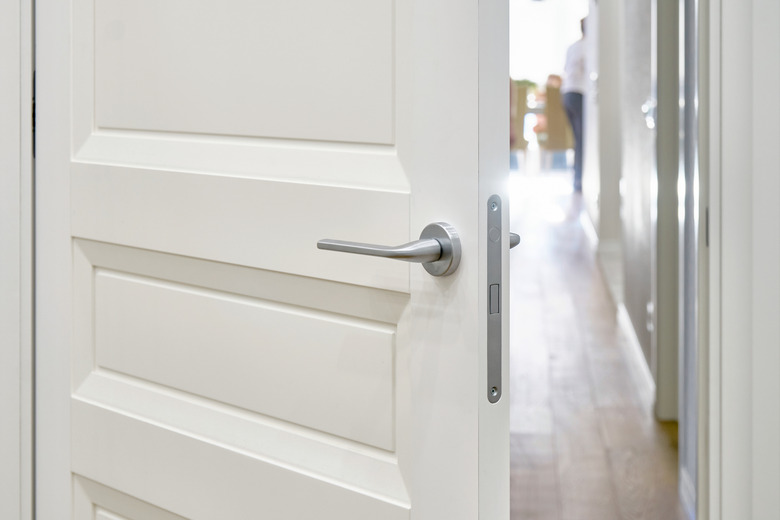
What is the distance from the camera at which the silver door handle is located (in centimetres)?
84

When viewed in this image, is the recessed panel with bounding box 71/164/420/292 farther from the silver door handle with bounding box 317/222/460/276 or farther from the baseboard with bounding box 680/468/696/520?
the baseboard with bounding box 680/468/696/520

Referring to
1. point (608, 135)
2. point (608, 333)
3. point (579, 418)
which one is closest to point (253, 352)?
point (579, 418)

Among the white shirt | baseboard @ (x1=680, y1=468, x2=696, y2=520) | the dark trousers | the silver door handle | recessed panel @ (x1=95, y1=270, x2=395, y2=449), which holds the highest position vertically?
the white shirt

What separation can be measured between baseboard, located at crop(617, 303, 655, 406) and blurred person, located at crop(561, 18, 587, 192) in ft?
12.5

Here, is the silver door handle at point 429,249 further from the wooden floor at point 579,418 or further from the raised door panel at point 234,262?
the wooden floor at point 579,418

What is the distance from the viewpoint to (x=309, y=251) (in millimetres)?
994

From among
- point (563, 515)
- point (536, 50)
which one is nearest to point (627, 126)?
point (563, 515)

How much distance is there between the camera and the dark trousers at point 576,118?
336 inches

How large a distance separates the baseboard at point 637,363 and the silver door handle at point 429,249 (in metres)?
2.57

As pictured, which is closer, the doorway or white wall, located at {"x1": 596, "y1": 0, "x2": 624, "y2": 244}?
the doorway

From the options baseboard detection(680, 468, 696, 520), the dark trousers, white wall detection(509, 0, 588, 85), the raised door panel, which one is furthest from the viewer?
white wall detection(509, 0, 588, 85)
